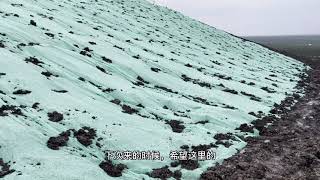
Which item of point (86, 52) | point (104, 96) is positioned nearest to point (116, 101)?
point (104, 96)

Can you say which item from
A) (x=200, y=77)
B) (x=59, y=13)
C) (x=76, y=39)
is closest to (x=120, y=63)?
(x=76, y=39)

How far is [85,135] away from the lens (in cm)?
1970

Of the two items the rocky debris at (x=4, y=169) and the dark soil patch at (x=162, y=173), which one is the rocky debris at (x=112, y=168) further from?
the rocky debris at (x=4, y=169)

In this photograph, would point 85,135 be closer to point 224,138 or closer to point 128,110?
point 128,110

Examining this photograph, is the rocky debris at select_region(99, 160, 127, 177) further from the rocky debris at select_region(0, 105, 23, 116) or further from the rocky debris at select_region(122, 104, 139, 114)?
the rocky debris at select_region(122, 104, 139, 114)

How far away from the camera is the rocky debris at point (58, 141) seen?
59.1ft

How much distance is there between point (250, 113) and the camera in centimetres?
2908

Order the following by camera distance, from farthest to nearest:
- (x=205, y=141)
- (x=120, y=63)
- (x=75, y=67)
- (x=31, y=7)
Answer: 1. (x=31, y=7)
2. (x=120, y=63)
3. (x=75, y=67)
4. (x=205, y=141)

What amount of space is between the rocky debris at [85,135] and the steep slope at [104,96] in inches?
2.0

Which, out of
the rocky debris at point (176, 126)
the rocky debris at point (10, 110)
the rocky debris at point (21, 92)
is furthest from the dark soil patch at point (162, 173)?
the rocky debris at point (21, 92)

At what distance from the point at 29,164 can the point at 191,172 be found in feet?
21.4

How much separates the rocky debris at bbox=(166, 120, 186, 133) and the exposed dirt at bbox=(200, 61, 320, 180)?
140 inches

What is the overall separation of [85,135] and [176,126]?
5876mm

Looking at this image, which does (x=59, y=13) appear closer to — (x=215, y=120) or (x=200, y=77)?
(x=200, y=77)
